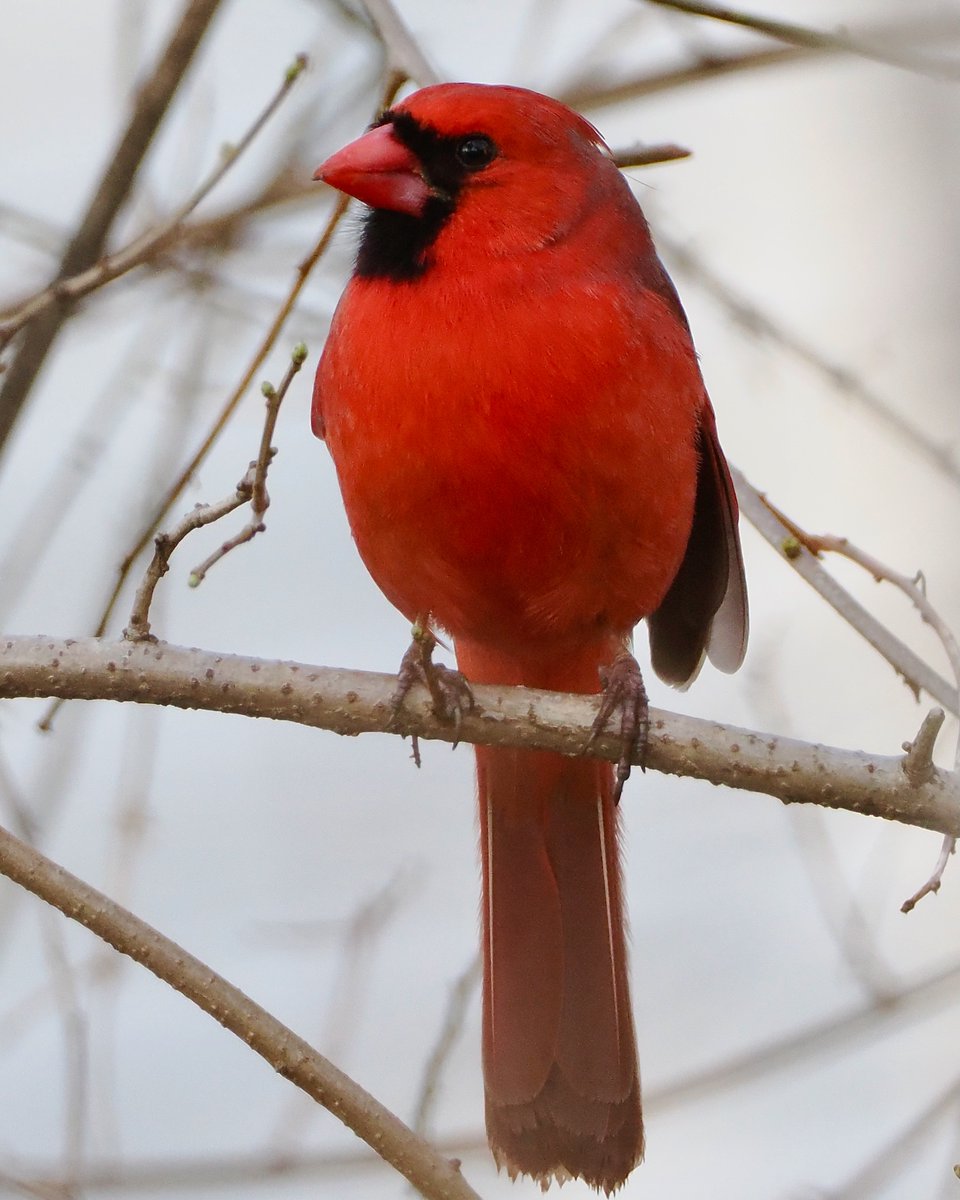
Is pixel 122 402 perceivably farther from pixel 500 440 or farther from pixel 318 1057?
pixel 318 1057

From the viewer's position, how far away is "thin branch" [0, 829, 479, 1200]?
1.73m

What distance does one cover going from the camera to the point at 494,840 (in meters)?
2.78

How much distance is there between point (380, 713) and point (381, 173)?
0.86 meters

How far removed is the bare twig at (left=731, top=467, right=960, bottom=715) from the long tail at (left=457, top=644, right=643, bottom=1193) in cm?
40

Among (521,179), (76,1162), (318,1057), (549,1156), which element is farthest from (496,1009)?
(521,179)

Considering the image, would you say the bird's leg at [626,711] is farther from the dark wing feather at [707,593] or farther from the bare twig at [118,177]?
the bare twig at [118,177]

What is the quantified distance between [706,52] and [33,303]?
127cm

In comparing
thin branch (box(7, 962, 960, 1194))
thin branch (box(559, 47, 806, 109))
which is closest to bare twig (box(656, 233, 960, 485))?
thin branch (box(559, 47, 806, 109))

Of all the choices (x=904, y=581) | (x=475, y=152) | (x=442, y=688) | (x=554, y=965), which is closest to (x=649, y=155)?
(x=475, y=152)

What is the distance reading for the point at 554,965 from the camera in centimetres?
268

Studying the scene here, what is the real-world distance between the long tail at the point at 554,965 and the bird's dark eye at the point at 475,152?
2.47ft

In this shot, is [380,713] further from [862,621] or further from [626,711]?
[862,621]

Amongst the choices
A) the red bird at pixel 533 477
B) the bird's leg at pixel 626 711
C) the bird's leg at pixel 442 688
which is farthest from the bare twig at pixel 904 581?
the bird's leg at pixel 442 688

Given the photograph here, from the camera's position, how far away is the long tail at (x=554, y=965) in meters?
2.55
